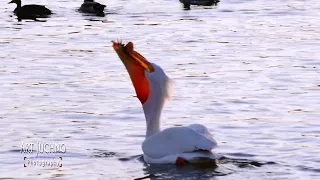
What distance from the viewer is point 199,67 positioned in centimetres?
1730

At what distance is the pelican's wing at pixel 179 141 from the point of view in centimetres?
988

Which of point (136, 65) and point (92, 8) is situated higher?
point (136, 65)

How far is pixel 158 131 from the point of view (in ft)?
35.2

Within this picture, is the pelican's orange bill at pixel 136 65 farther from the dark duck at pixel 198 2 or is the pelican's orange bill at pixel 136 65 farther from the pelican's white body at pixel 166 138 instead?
the dark duck at pixel 198 2

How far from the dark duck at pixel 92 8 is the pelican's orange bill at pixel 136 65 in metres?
16.2

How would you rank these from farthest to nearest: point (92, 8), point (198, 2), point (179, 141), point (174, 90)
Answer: point (198, 2)
point (92, 8)
point (174, 90)
point (179, 141)

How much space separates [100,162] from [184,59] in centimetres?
777

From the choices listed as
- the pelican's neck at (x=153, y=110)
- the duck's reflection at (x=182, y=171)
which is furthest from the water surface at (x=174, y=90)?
the pelican's neck at (x=153, y=110)

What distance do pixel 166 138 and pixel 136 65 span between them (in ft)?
2.93
